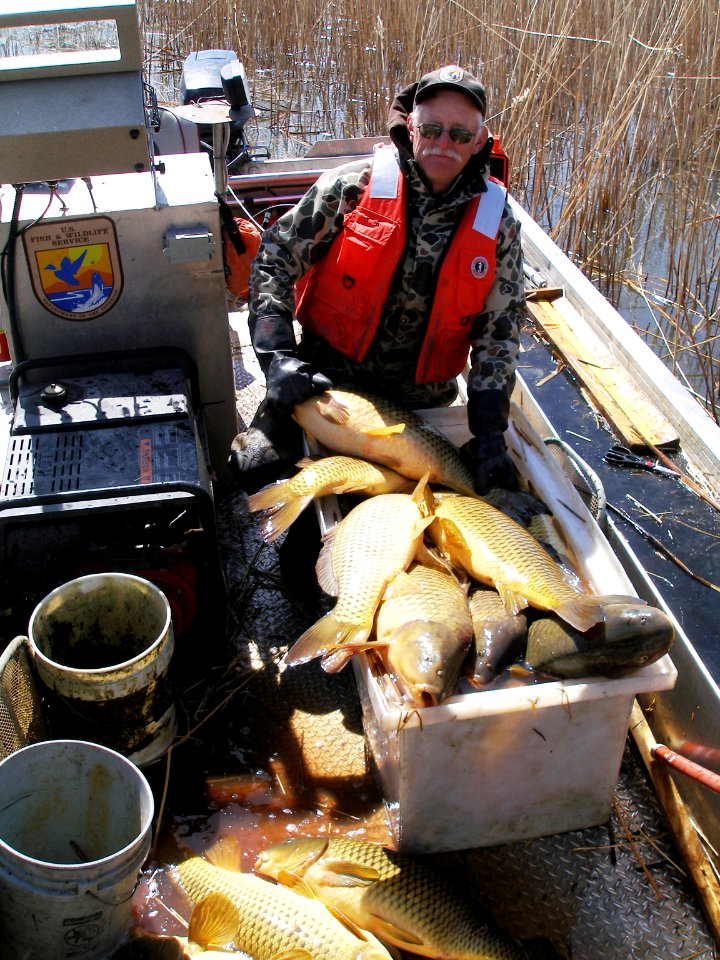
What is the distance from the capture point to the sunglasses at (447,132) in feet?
9.95

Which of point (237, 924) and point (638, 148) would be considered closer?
point (237, 924)

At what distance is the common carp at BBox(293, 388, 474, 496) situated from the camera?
9.87 ft

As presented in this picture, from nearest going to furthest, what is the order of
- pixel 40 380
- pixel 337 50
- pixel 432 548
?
pixel 432 548 < pixel 40 380 < pixel 337 50

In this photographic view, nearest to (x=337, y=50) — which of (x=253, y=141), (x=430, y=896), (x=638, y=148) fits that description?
(x=253, y=141)

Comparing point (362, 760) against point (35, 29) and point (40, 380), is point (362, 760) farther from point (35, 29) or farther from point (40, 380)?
point (35, 29)

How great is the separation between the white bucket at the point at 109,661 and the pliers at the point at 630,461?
2.21 metres

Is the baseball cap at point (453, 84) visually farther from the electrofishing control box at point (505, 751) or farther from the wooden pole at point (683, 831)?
the wooden pole at point (683, 831)

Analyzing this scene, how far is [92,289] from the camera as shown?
334cm

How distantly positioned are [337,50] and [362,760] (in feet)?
27.0

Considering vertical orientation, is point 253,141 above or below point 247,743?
above

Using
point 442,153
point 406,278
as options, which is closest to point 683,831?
point 406,278

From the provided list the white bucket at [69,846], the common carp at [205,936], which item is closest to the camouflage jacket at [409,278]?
the white bucket at [69,846]

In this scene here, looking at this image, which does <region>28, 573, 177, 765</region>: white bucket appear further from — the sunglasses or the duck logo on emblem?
the sunglasses

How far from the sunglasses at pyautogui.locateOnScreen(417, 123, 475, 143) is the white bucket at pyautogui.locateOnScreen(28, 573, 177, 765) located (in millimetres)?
1835
